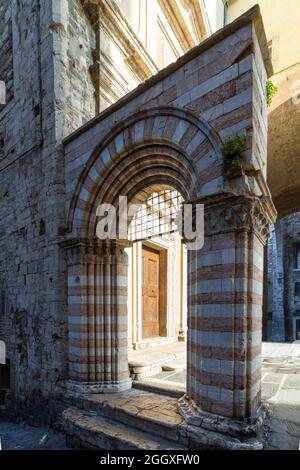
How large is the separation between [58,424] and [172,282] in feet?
14.0

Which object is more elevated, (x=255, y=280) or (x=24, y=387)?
(x=255, y=280)

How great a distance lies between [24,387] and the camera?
5.60m

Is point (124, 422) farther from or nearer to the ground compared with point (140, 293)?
nearer to the ground

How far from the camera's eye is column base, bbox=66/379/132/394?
4305 mm

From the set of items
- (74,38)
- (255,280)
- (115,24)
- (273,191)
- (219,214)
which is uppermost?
(115,24)

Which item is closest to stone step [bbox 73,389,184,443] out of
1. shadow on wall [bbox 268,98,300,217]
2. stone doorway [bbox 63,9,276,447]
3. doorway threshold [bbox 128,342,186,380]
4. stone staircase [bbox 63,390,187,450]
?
stone staircase [bbox 63,390,187,450]

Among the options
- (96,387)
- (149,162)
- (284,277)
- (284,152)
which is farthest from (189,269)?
(284,277)

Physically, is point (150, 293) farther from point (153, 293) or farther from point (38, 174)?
point (38, 174)

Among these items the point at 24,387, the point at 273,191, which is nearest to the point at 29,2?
the point at 24,387

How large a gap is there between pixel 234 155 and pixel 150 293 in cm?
500

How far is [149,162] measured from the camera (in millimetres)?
4141

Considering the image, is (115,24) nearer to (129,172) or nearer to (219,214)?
(129,172)

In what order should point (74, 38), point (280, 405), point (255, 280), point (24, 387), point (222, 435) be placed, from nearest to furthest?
point (222, 435), point (255, 280), point (280, 405), point (74, 38), point (24, 387)

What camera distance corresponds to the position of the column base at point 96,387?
4.30m
